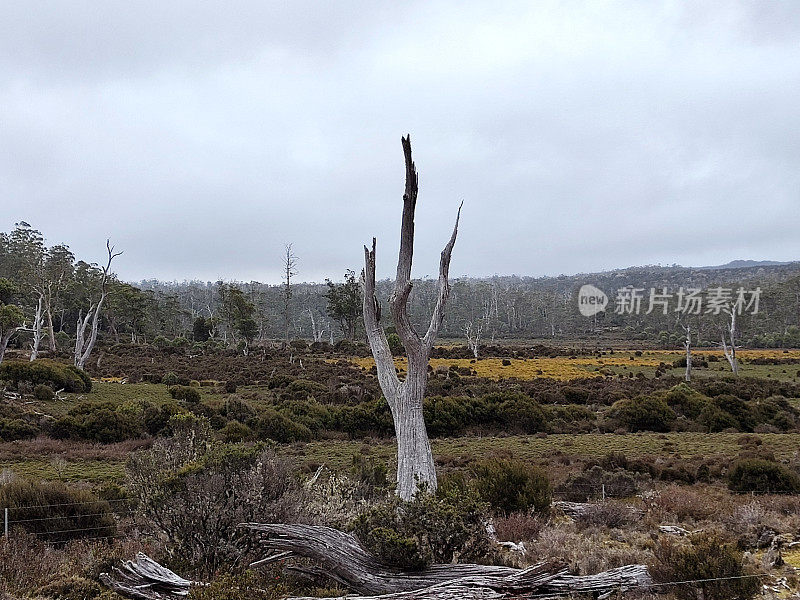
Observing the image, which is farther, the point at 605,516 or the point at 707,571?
the point at 605,516

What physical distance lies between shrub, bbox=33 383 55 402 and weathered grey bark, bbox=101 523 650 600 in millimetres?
20078

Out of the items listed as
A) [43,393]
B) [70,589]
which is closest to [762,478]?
[70,589]

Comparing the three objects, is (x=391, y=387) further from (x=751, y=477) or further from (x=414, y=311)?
(x=414, y=311)

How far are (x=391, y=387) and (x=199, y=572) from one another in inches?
142

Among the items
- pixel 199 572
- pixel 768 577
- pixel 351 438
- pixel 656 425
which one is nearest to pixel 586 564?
pixel 768 577

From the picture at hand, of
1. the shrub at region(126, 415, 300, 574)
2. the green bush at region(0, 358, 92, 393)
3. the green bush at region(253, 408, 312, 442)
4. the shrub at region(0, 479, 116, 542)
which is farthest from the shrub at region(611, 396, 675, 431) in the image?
the green bush at region(0, 358, 92, 393)

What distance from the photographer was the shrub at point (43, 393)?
2211 cm

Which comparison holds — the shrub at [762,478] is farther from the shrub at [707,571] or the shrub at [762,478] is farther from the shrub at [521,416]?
the shrub at [521,416]

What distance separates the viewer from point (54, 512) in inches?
298

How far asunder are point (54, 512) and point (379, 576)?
5112mm

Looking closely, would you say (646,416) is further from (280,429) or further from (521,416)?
(280,429)

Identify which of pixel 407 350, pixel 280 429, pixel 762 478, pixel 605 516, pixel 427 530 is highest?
pixel 407 350

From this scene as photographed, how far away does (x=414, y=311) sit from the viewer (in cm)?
9588

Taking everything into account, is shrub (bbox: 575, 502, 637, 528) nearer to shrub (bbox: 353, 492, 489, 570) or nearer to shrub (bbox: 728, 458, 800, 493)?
shrub (bbox: 353, 492, 489, 570)
